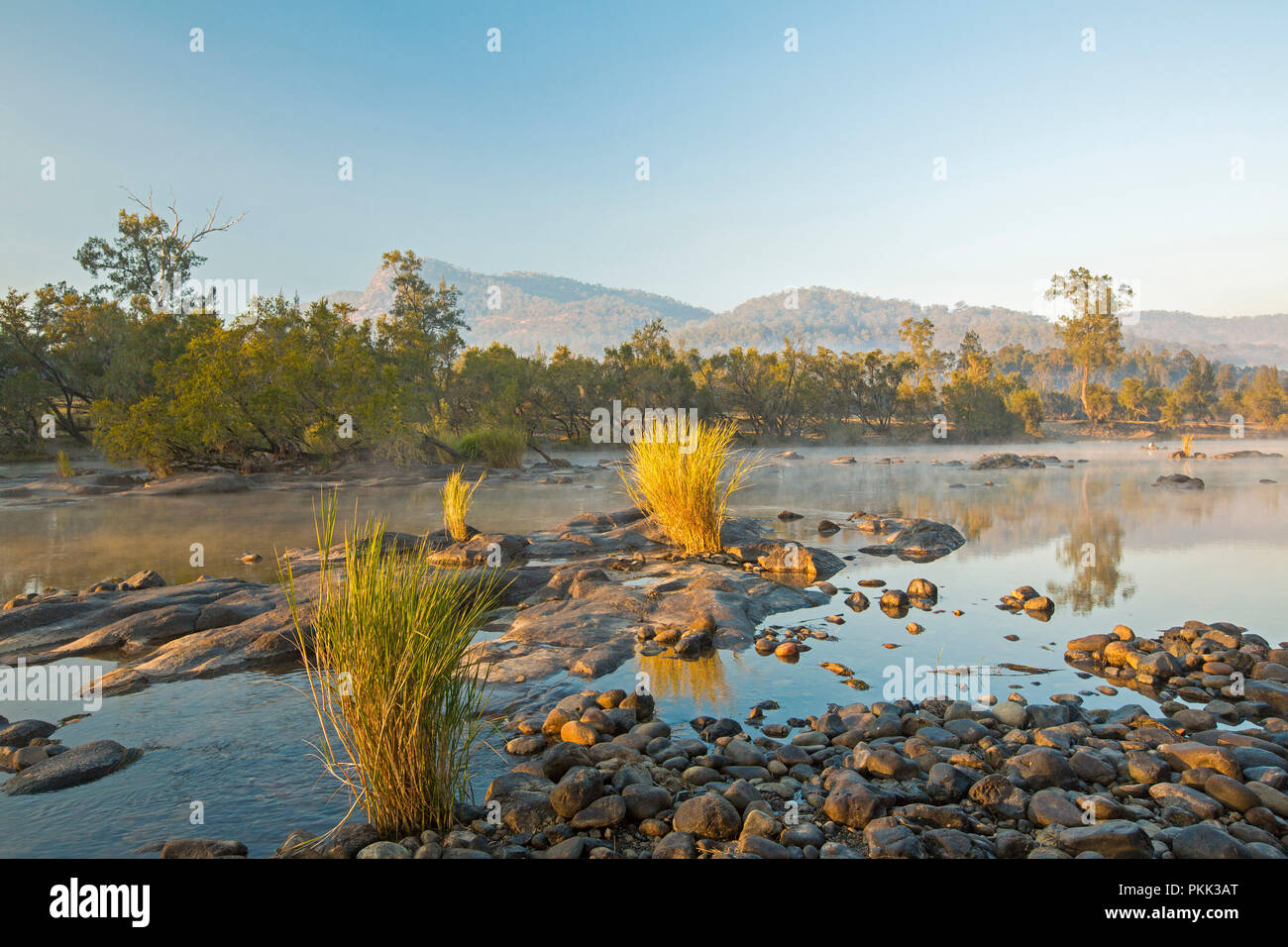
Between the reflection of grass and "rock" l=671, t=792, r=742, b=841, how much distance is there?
1.88 metres

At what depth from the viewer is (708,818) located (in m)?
3.46

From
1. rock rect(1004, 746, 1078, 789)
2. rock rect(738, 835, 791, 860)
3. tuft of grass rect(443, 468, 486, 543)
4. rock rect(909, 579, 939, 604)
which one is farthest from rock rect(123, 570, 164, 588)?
rock rect(1004, 746, 1078, 789)

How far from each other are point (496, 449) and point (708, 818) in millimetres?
26052

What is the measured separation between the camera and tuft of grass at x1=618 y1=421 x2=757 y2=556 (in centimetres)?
1088

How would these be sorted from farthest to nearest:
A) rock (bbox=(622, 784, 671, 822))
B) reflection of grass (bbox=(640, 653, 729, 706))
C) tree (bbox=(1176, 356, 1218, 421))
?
tree (bbox=(1176, 356, 1218, 421))
reflection of grass (bbox=(640, 653, 729, 706))
rock (bbox=(622, 784, 671, 822))

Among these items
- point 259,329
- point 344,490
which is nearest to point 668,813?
point 344,490

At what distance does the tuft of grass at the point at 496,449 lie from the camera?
2859 cm

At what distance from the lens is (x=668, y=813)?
364 cm

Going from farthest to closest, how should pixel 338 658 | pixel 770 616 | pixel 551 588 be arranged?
pixel 551 588 < pixel 770 616 < pixel 338 658

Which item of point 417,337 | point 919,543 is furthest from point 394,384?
point 919,543

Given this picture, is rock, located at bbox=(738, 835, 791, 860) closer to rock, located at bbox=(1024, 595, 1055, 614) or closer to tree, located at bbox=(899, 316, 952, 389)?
rock, located at bbox=(1024, 595, 1055, 614)

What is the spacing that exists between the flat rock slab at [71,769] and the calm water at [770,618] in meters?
0.10
